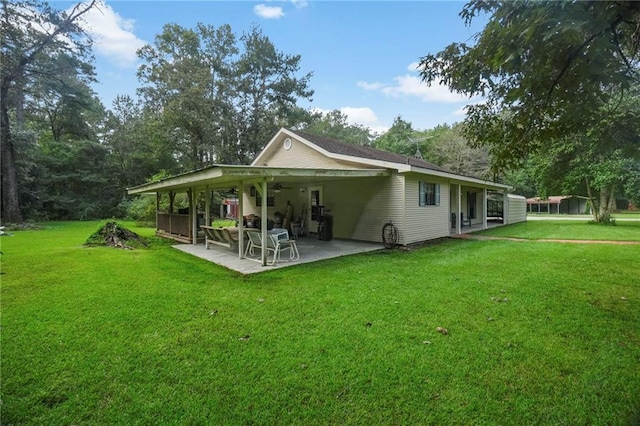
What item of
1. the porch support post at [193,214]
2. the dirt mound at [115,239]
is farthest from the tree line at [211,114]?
the dirt mound at [115,239]

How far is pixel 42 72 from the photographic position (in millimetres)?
17578

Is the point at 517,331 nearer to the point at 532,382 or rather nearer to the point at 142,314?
the point at 532,382

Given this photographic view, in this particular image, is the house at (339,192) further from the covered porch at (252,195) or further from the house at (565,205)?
the house at (565,205)

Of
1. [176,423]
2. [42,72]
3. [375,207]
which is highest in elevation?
[42,72]

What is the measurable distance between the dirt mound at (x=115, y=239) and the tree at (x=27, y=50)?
1138cm

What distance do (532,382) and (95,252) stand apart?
32.8 feet

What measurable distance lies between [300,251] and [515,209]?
1703cm

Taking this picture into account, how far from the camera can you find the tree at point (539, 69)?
2439 mm

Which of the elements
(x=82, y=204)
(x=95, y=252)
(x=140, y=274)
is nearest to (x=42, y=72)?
(x=82, y=204)

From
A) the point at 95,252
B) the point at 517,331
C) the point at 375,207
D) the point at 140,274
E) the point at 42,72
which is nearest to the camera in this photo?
the point at 517,331

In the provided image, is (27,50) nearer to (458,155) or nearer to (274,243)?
(274,243)

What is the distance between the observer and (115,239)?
10094mm

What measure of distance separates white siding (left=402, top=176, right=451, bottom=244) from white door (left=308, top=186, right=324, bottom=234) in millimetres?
3470

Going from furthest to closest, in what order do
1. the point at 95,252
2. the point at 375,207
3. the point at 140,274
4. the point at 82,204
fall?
the point at 82,204 → the point at 375,207 → the point at 95,252 → the point at 140,274
